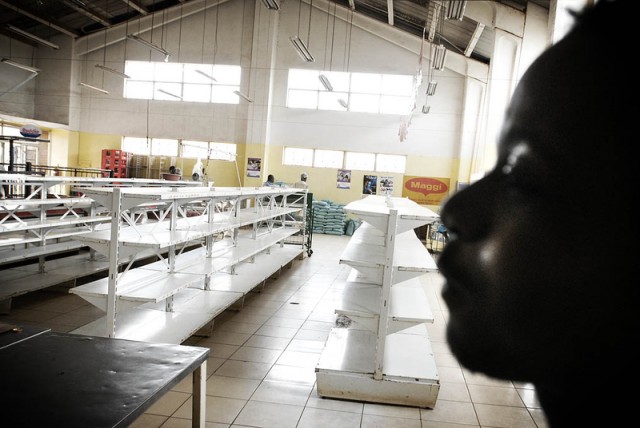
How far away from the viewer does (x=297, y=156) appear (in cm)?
1454

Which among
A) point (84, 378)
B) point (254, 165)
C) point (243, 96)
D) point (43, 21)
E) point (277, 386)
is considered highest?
point (43, 21)

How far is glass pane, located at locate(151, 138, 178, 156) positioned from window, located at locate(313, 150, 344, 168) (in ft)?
15.5

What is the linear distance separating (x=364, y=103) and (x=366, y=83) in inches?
24.1

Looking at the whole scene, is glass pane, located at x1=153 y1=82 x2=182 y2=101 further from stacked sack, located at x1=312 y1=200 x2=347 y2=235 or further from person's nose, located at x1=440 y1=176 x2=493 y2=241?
person's nose, located at x1=440 y1=176 x2=493 y2=241

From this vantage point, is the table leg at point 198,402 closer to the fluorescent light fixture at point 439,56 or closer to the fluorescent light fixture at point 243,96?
the fluorescent light fixture at point 439,56

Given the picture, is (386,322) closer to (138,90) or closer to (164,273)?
(164,273)

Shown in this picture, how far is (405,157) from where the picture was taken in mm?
13945

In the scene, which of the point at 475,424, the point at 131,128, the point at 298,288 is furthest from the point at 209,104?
the point at 475,424

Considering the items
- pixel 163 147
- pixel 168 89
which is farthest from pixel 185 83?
pixel 163 147

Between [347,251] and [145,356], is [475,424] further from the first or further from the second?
[145,356]

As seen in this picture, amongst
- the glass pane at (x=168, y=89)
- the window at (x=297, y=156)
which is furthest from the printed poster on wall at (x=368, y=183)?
the glass pane at (x=168, y=89)

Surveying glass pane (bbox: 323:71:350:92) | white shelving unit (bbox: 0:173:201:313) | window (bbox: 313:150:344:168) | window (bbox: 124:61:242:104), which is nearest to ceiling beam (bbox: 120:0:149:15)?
window (bbox: 124:61:242:104)

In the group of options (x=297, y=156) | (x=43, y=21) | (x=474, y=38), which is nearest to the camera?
(x=474, y=38)

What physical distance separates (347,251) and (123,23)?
1485 centimetres
